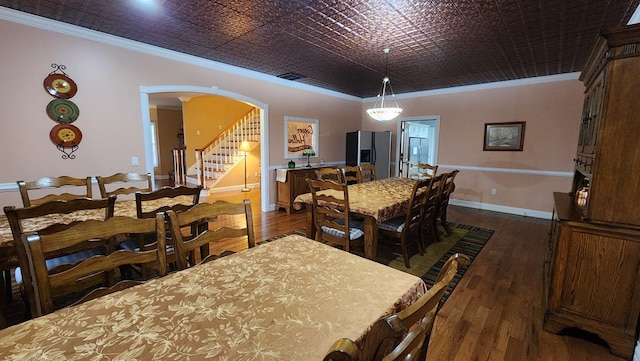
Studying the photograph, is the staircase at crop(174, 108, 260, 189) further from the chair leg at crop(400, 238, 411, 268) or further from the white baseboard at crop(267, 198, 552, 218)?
the chair leg at crop(400, 238, 411, 268)

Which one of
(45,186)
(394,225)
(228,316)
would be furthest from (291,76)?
(228,316)

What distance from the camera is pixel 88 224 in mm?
1173

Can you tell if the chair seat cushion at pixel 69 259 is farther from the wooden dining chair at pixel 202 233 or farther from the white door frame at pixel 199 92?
the white door frame at pixel 199 92

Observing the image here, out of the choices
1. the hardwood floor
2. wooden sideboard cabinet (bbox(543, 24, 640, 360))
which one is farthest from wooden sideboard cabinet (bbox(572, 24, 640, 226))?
the hardwood floor

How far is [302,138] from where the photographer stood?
637cm

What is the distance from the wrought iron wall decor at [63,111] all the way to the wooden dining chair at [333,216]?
2848 mm

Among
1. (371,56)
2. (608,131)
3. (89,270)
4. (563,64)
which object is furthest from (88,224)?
(563,64)

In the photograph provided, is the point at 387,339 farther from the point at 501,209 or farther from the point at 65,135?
the point at 501,209

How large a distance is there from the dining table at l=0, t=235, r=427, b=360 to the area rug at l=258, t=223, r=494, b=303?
1.92m

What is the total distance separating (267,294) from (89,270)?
2.55ft

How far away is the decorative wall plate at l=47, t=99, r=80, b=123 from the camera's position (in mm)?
3016

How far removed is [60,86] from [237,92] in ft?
7.32

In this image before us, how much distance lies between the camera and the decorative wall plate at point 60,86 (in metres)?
Result: 2.97

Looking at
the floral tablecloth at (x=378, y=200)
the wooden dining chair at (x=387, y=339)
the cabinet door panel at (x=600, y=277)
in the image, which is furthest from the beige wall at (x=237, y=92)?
the wooden dining chair at (x=387, y=339)
